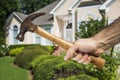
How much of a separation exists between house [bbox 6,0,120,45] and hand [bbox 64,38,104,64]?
24747mm

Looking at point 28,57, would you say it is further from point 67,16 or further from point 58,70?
point 67,16

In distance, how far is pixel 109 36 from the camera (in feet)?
7.11

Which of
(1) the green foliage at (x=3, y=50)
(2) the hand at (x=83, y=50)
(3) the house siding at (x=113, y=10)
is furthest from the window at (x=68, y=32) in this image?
(2) the hand at (x=83, y=50)

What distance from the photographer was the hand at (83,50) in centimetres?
218

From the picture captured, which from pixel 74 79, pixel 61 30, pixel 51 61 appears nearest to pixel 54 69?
pixel 51 61

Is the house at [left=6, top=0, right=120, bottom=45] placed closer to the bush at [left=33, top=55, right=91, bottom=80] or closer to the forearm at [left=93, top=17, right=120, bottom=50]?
the bush at [left=33, top=55, right=91, bottom=80]

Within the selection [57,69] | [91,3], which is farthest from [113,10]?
[57,69]

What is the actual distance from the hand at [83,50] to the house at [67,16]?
24.7 m

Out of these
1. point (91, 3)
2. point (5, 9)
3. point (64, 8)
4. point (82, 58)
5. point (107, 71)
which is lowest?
point (107, 71)

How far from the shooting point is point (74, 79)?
815 centimetres

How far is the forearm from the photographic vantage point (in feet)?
7.06

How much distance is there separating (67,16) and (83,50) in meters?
33.7

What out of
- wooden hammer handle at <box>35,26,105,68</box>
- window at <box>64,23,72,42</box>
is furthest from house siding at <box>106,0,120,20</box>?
wooden hammer handle at <box>35,26,105,68</box>

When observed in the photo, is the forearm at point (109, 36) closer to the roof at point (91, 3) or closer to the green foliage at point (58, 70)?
the green foliage at point (58, 70)
